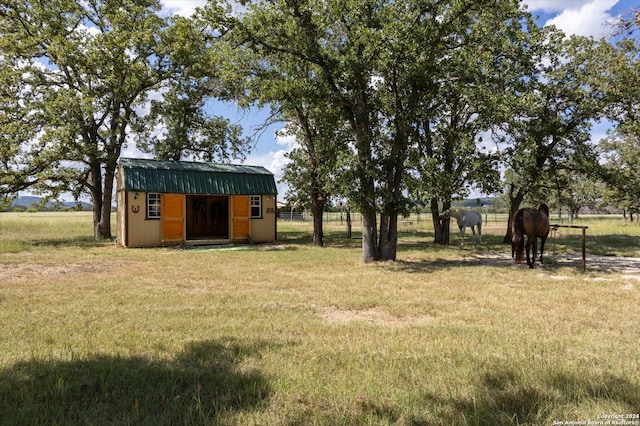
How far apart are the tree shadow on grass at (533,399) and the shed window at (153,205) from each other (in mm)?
16020

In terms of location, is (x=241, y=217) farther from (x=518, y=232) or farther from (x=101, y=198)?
(x=518, y=232)

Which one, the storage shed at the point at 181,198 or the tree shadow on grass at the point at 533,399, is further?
the storage shed at the point at 181,198

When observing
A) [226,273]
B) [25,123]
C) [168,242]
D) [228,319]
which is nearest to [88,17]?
[25,123]

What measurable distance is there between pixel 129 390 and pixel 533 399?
3216 mm

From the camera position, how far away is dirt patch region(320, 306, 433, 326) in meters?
5.47

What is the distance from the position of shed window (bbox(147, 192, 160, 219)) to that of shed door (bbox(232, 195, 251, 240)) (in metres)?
3.35

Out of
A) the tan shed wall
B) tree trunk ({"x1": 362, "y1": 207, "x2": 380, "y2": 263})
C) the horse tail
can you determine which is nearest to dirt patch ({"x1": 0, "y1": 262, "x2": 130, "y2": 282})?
the tan shed wall

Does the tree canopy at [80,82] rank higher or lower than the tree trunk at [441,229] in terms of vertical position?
higher

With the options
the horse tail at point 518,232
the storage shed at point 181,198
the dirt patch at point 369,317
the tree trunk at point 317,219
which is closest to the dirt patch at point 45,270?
the storage shed at point 181,198

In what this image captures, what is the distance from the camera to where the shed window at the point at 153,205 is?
16.8m

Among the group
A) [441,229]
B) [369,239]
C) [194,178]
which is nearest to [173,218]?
[194,178]

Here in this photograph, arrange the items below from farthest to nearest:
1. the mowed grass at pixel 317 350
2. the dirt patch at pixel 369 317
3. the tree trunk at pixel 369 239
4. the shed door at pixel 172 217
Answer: the shed door at pixel 172 217
the tree trunk at pixel 369 239
the dirt patch at pixel 369 317
the mowed grass at pixel 317 350

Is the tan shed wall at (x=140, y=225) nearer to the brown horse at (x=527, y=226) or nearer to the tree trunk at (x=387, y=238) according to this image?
the tree trunk at (x=387, y=238)

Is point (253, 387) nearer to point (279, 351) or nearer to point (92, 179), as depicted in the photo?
point (279, 351)
